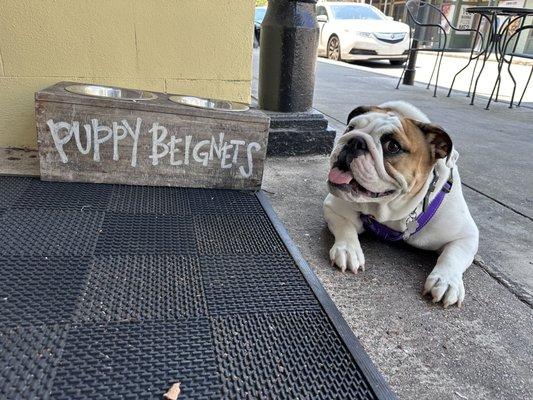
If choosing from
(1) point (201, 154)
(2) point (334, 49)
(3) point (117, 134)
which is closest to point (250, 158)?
(1) point (201, 154)

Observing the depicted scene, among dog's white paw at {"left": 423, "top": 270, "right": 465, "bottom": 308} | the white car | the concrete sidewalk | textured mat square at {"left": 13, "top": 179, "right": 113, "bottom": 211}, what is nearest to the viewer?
the concrete sidewalk

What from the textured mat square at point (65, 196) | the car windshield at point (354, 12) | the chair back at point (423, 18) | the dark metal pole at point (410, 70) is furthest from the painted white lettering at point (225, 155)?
the car windshield at point (354, 12)

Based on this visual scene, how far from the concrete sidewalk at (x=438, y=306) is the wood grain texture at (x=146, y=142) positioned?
0.37 meters

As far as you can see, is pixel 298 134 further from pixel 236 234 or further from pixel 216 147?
pixel 236 234

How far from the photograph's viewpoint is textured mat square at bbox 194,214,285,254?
193cm

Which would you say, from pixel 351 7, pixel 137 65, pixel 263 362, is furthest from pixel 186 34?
pixel 351 7

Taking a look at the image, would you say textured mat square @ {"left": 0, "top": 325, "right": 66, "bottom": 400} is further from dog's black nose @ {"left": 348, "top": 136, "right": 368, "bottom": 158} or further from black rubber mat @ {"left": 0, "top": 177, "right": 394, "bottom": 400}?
dog's black nose @ {"left": 348, "top": 136, "right": 368, "bottom": 158}

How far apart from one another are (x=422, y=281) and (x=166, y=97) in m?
1.78

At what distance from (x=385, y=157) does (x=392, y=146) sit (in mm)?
57

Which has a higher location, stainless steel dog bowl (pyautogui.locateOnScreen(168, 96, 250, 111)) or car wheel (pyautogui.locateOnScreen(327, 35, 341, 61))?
stainless steel dog bowl (pyautogui.locateOnScreen(168, 96, 250, 111))

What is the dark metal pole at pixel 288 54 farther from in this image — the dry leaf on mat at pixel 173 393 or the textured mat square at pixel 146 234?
the dry leaf on mat at pixel 173 393

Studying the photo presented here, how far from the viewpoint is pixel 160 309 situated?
148 centimetres

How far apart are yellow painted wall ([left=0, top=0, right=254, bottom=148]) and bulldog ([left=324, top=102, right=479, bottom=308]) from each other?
134 centimetres

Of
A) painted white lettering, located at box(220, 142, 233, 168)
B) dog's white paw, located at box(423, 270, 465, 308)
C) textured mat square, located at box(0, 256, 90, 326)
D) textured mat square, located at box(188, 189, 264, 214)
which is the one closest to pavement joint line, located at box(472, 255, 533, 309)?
dog's white paw, located at box(423, 270, 465, 308)
